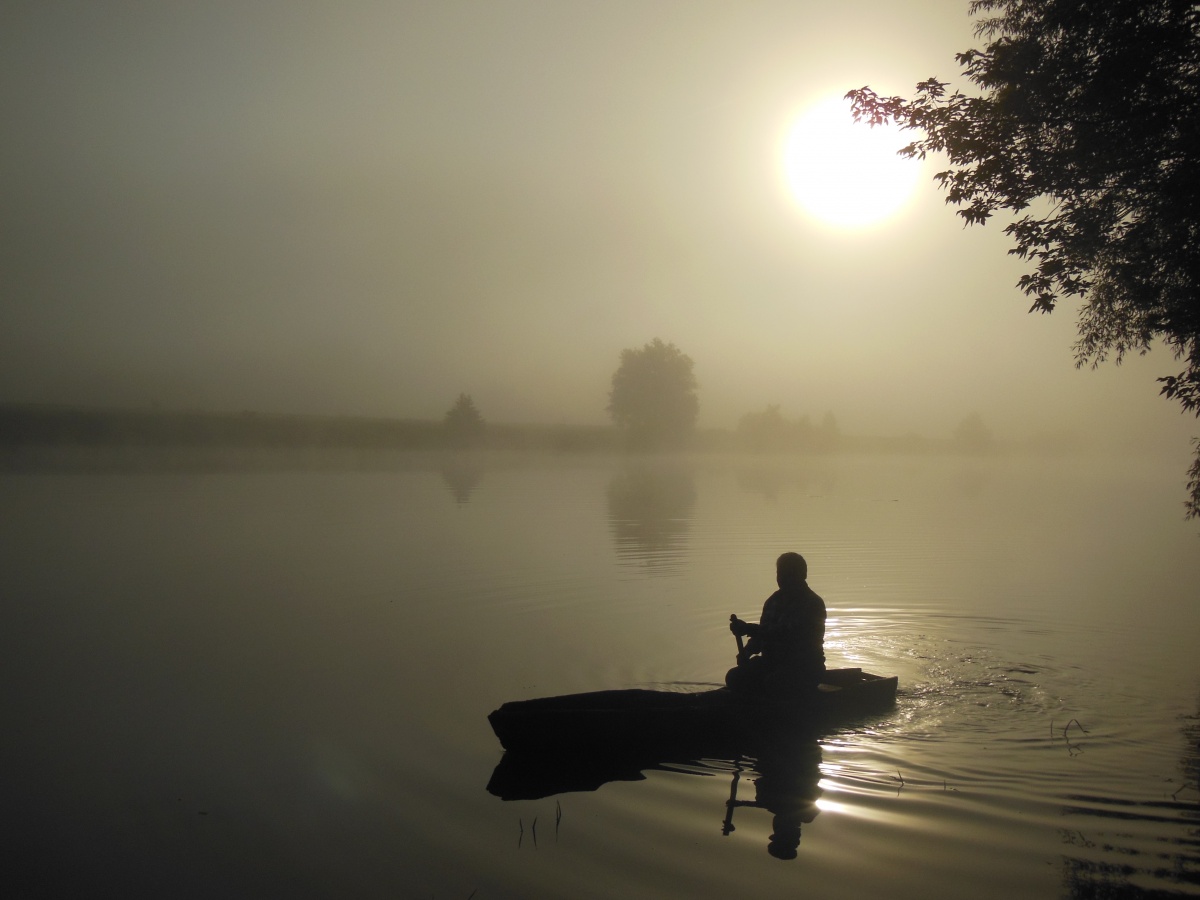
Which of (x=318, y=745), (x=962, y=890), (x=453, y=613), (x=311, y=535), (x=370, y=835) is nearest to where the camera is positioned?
(x=962, y=890)

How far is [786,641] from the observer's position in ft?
29.2

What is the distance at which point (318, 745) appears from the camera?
27.6ft

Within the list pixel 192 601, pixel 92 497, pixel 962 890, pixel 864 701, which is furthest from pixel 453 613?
pixel 92 497

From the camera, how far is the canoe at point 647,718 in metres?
7.37

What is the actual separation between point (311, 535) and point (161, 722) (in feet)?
50.6

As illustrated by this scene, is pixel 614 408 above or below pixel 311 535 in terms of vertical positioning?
above

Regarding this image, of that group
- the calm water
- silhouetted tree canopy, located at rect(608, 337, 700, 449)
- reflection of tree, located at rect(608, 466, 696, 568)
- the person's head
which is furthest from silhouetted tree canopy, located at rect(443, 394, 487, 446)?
the person's head

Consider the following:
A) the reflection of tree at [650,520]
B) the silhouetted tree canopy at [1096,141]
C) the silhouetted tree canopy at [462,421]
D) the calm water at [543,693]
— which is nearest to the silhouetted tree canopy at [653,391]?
the silhouetted tree canopy at [462,421]

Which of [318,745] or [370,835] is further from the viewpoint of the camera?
[318,745]

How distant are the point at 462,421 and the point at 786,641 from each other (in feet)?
369

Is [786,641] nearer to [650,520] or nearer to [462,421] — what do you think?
[650,520]

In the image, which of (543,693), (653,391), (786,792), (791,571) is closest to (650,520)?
(543,693)

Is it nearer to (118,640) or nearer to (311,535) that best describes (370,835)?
(118,640)

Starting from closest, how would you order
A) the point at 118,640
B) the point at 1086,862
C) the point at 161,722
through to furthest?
the point at 1086,862 < the point at 161,722 < the point at 118,640
